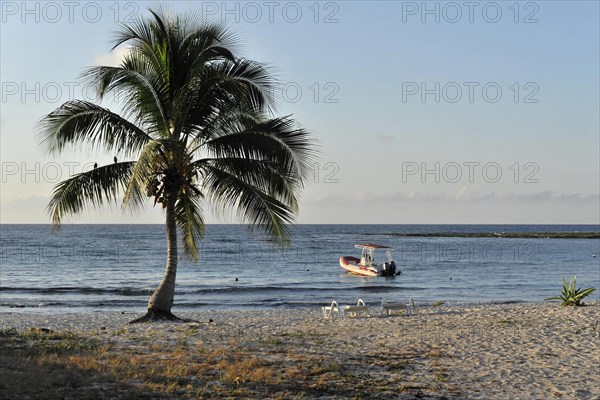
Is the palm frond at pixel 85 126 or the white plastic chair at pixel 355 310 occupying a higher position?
the palm frond at pixel 85 126

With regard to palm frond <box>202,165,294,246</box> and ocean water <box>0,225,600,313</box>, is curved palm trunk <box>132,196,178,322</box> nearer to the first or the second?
palm frond <box>202,165,294,246</box>

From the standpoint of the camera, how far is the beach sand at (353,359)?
29.3 feet

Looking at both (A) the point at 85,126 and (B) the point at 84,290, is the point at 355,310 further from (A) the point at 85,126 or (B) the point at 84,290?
(B) the point at 84,290

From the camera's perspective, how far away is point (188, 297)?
33.5m

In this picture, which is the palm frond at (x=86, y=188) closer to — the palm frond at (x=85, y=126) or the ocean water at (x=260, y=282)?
the palm frond at (x=85, y=126)

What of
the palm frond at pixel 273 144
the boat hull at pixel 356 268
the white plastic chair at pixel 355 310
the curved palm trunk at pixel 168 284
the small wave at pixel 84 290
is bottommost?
the small wave at pixel 84 290

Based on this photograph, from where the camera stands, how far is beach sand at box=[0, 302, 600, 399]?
29.3 ft

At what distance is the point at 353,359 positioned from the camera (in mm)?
11266

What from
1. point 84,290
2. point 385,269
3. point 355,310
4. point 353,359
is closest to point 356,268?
point 385,269

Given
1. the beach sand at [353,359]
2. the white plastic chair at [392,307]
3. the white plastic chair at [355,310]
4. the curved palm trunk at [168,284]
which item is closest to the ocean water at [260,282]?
the white plastic chair at [392,307]

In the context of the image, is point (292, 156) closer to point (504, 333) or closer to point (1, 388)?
point (504, 333)

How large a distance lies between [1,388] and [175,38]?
10.6 m

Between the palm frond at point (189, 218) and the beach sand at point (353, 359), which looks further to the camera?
the palm frond at point (189, 218)

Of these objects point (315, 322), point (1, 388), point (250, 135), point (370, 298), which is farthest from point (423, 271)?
point (1, 388)
